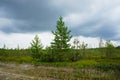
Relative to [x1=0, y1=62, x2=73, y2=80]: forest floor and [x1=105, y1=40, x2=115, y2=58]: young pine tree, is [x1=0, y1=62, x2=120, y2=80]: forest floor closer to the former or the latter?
[x1=0, y1=62, x2=73, y2=80]: forest floor

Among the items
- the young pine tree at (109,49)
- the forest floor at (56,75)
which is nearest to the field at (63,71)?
the forest floor at (56,75)

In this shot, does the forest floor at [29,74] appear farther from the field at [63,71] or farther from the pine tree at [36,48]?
the pine tree at [36,48]

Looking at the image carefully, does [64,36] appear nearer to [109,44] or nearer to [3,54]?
[109,44]

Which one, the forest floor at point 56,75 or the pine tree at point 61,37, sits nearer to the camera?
the forest floor at point 56,75

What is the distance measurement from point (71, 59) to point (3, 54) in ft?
184

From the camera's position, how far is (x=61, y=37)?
6362cm

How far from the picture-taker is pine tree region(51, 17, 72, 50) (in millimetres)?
62562

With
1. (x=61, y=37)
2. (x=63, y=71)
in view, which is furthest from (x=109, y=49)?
(x=63, y=71)

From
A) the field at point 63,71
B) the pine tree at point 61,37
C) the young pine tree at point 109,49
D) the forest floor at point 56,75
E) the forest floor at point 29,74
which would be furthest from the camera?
the young pine tree at point 109,49

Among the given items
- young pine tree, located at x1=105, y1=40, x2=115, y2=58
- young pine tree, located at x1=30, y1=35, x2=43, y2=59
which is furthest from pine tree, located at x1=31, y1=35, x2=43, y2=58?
young pine tree, located at x1=105, y1=40, x2=115, y2=58

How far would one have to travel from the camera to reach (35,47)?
7206 centimetres

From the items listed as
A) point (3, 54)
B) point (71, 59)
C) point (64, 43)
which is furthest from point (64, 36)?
point (3, 54)

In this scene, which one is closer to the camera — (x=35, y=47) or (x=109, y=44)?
(x=35, y=47)

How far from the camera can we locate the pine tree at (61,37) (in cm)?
6256
